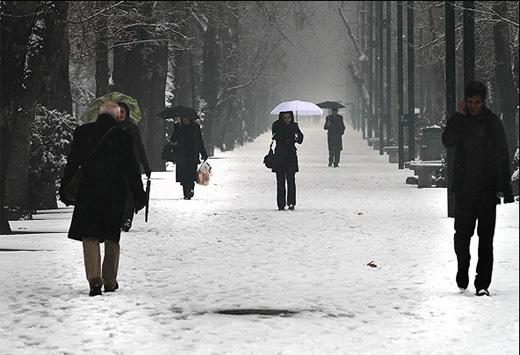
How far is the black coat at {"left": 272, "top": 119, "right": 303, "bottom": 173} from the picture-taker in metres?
18.8

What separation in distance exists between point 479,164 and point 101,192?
10.6ft

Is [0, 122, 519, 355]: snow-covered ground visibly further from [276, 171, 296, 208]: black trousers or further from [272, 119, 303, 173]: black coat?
[272, 119, 303, 173]: black coat

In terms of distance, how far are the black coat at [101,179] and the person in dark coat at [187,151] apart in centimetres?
1226

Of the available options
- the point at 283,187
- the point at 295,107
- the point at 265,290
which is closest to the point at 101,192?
the point at 265,290

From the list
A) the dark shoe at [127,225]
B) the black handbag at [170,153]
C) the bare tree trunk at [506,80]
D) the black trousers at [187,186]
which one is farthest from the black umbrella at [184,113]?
the dark shoe at [127,225]

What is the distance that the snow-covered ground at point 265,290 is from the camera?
301 inches

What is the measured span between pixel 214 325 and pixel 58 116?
37.5 ft

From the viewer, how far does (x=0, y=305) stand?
926 cm

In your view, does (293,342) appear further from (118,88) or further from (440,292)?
(118,88)

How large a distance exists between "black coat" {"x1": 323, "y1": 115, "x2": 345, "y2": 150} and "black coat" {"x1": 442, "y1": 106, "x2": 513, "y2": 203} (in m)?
27.3

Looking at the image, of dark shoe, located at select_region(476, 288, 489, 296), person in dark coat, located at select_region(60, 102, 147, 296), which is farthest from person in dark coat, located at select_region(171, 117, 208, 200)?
dark shoe, located at select_region(476, 288, 489, 296)

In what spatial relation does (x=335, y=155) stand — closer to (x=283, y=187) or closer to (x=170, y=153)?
(x=170, y=153)

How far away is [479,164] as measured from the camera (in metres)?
8.38

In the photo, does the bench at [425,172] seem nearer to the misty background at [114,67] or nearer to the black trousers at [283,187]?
the misty background at [114,67]
